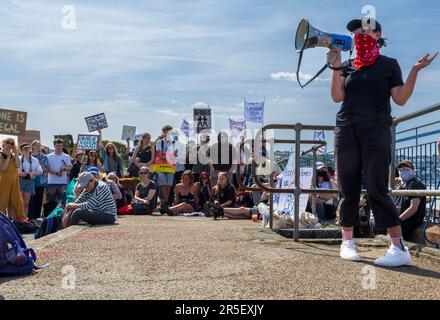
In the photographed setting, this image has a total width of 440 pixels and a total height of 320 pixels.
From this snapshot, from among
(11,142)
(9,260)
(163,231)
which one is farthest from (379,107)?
(11,142)

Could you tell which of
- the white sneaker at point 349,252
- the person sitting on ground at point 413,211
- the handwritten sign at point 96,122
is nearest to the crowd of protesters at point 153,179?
the person sitting on ground at point 413,211

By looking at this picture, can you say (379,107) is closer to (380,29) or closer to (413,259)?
(380,29)

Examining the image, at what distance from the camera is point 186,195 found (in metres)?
12.9

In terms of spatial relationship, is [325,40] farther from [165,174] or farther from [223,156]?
[165,174]

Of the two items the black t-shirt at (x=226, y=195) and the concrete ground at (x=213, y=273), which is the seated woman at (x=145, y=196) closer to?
the black t-shirt at (x=226, y=195)

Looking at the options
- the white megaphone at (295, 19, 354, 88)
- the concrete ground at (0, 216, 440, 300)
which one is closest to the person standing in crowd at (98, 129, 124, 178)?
the concrete ground at (0, 216, 440, 300)

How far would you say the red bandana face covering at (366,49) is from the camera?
4438 millimetres

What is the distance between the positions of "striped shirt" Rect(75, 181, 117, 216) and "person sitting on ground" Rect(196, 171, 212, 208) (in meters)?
4.40

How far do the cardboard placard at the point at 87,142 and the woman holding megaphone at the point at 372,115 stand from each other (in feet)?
48.0

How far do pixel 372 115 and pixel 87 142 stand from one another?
49.7 ft

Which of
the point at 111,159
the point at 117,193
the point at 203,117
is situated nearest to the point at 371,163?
the point at 117,193

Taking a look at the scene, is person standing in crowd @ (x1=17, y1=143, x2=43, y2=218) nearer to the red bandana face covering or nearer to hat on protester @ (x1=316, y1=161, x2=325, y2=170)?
hat on protester @ (x1=316, y1=161, x2=325, y2=170)

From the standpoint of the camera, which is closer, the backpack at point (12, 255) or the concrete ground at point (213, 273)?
the concrete ground at point (213, 273)

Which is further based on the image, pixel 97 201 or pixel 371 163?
pixel 97 201
